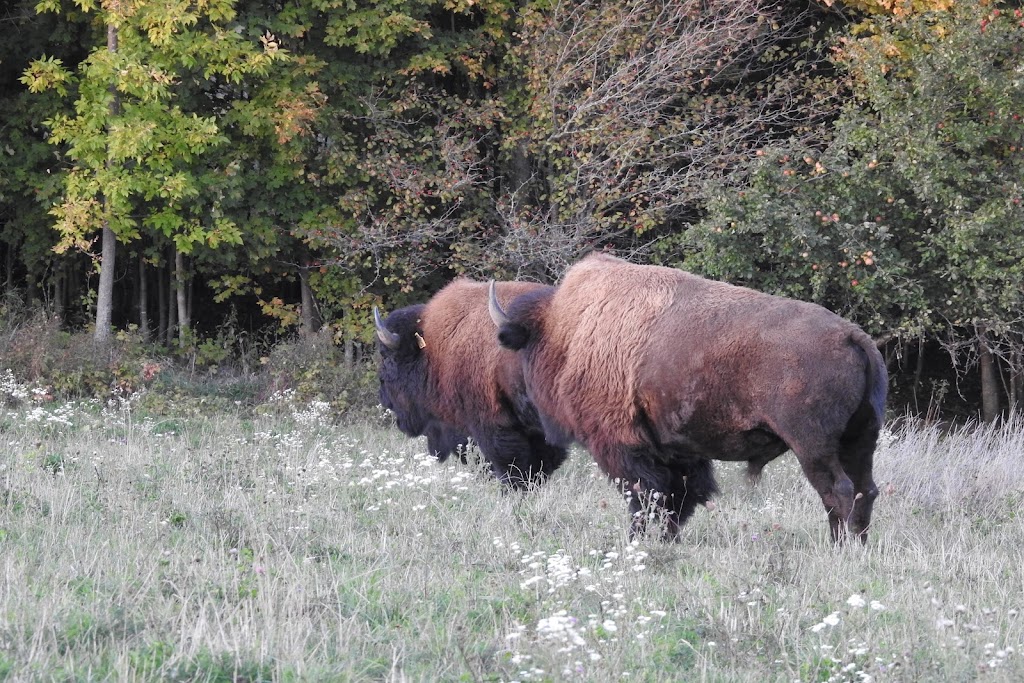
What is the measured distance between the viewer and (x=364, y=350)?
1792 centimetres

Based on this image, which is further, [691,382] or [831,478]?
[691,382]

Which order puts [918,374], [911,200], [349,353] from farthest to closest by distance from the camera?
1. [918,374]
2. [349,353]
3. [911,200]

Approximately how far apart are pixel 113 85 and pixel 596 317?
30.8ft

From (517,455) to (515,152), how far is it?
→ 27.1 ft

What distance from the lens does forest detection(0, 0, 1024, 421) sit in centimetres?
1358

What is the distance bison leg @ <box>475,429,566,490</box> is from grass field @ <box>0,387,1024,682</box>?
A: 191mm

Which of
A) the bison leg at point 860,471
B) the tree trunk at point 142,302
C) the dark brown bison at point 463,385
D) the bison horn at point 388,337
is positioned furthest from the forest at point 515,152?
the bison leg at point 860,471

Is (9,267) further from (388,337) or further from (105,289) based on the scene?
(388,337)

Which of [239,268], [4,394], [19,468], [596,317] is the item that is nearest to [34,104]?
[239,268]

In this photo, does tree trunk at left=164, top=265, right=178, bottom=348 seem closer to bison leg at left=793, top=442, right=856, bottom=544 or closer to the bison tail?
bison leg at left=793, top=442, right=856, bottom=544

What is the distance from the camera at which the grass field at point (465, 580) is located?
4.42 metres

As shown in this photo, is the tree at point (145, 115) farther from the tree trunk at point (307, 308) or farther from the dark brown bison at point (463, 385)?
the dark brown bison at point (463, 385)

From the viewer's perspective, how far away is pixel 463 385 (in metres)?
9.66

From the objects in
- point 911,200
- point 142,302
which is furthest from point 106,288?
point 911,200
